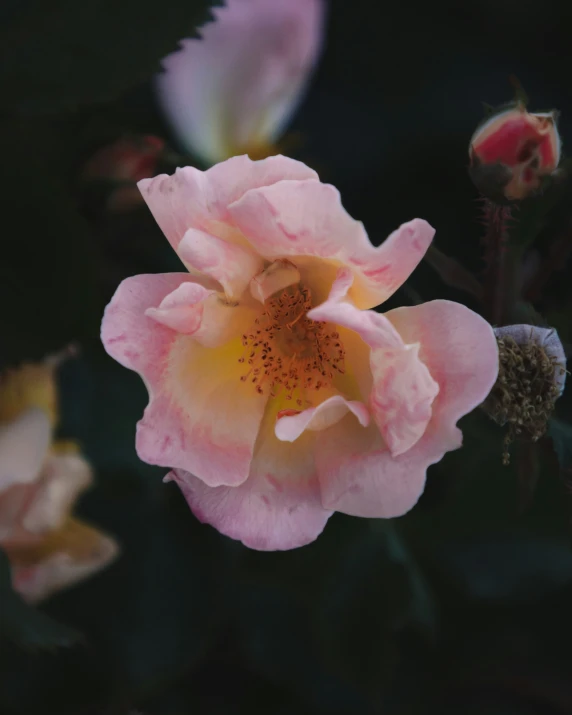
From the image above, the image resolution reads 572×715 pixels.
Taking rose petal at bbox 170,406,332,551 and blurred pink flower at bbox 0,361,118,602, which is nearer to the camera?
rose petal at bbox 170,406,332,551

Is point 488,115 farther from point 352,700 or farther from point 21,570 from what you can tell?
point 352,700

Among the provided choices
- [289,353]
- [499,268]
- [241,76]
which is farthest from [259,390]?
[241,76]

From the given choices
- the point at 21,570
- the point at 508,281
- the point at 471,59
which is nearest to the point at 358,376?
the point at 508,281

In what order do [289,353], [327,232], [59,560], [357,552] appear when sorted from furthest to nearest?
[357,552]
[59,560]
[289,353]
[327,232]

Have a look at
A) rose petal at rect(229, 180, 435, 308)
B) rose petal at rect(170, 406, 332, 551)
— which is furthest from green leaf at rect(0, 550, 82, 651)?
rose petal at rect(229, 180, 435, 308)

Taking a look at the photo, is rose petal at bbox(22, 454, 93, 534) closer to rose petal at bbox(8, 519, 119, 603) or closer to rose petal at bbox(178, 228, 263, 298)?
rose petal at bbox(8, 519, 119, 603)

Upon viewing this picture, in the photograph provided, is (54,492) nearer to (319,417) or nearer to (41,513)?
(41,513)
